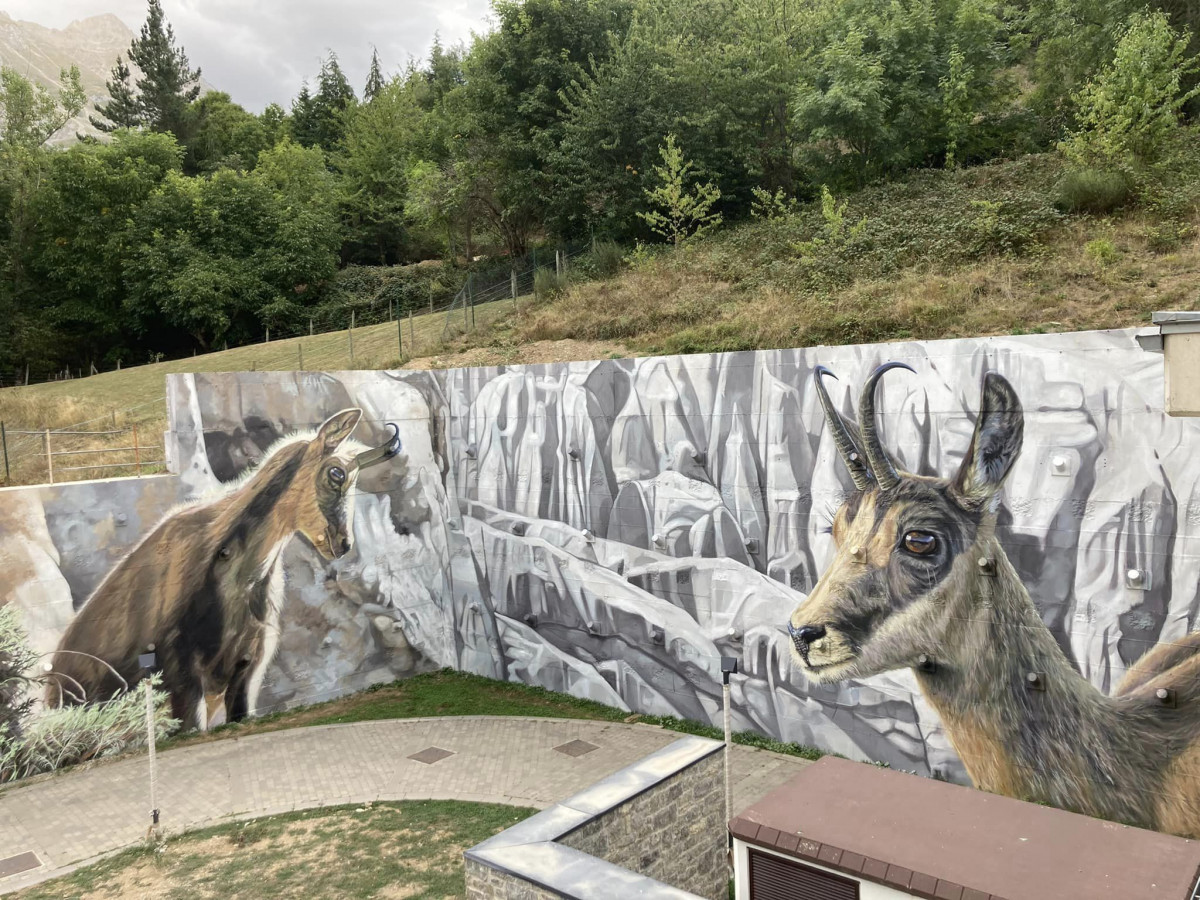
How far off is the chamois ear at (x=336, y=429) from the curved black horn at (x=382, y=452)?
18.8 inches

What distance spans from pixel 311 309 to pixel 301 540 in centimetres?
2170

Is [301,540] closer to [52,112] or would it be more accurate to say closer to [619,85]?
[619,85]

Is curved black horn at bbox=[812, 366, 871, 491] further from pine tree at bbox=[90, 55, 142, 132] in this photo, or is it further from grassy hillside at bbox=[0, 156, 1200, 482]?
pine tree at bbox=[90, 55, 142, 132]

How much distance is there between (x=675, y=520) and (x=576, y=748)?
3.82 meters

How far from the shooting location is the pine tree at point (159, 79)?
4522cm

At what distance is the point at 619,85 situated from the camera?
926 inches

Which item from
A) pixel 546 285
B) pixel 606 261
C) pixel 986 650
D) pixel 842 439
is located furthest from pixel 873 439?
pixel 606 261

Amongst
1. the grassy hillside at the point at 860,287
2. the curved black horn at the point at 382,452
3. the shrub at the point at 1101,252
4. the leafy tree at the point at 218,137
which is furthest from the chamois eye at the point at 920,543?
the leafy tree at the point at 218,137

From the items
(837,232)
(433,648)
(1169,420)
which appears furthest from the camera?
(837,232)

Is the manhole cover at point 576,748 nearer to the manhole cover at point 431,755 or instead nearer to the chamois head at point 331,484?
the manhole cover at point 431,755

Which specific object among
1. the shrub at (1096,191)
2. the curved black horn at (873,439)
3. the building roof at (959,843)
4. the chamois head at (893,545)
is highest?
the shrub at (1096,191)

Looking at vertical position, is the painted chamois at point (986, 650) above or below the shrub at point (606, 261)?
below

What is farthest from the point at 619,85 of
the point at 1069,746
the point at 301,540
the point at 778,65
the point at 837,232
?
the point at 1069,746

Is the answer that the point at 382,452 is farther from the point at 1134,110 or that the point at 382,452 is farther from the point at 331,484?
the point at 1134,110
